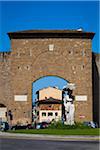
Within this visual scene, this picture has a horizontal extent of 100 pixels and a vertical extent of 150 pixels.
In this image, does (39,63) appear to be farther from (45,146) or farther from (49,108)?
(49,108)

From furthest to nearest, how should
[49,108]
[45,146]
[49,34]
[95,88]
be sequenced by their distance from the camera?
[49,108] → [95,88] → [49,34] → [45,146]

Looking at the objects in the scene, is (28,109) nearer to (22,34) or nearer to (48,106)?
(22,34)

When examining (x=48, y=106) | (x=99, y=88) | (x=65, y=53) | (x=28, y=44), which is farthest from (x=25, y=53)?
(x=48, y=106)

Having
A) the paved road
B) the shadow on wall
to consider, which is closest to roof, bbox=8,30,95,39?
the shadow on wall

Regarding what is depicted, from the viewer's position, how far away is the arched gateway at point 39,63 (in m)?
44.6

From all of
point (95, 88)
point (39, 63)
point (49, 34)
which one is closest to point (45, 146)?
point (39, 63)

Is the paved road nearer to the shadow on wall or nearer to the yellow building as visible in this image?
the shadow on wall

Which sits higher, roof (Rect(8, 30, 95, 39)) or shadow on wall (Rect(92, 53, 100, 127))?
roof (Rect(8, 30, 95, 39))

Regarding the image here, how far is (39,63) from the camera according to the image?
45.2 metres

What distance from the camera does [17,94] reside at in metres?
44.8

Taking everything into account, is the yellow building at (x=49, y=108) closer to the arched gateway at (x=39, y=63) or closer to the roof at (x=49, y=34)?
the arched gateway at (x=39, y=63)

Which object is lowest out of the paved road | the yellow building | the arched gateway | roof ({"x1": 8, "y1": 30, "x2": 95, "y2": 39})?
the paved road

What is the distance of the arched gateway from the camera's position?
44594 millimetres

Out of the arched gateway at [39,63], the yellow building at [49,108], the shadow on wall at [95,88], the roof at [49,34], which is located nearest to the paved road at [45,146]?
the arched gateway at [39,63]
